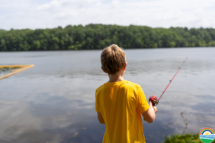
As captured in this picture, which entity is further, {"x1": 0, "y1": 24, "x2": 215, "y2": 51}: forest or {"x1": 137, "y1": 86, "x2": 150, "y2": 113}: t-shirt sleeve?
{"x1": 0, "y1": 24, "x2": 215, "y2": 51}: forest

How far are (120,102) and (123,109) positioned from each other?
8 cm

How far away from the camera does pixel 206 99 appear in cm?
781

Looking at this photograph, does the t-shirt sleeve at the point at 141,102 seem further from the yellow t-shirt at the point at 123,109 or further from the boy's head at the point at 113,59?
the boy's head at the point at 113,59

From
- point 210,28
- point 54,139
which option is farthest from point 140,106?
point 210,28

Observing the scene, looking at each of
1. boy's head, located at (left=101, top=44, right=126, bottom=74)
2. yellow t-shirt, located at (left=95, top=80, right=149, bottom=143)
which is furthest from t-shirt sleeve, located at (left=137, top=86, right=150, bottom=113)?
boy's head, located at (left=101, top=44, right=126, bottom=74)

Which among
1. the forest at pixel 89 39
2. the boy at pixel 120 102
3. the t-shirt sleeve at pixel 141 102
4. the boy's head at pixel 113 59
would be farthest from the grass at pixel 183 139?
the forest at pixel 89 39

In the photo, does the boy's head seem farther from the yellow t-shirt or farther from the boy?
the yellow t-shirt

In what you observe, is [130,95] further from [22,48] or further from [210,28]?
[210,28]

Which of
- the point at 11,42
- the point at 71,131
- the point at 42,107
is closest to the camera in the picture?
the point at 71,131

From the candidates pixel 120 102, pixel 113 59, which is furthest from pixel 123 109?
pixel 113 59

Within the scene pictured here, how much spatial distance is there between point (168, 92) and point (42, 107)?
18.5 ft

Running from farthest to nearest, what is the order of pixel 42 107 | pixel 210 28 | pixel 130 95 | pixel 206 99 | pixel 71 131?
pixel 210 28, pixel 206 99, pixel 42 107, pixel 71 131, pixel 130 95

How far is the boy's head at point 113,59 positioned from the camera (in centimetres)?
184

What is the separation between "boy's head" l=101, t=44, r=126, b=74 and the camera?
72.6 inches
